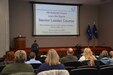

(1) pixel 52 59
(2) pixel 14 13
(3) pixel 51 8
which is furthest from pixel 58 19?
(1) pixel 52 59

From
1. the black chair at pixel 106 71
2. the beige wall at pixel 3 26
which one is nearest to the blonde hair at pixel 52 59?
the black chair at pixel 106 71

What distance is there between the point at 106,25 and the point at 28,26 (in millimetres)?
4687

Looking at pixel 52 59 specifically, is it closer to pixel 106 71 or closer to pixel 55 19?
pixel 106 71

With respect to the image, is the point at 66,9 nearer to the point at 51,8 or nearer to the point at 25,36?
the point at 51,8

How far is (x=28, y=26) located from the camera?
40.4 feet

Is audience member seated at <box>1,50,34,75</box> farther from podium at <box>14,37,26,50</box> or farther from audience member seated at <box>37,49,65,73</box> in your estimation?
podium at <box>14,37,26,50</box>

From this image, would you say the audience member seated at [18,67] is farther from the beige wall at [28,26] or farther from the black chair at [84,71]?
the beige wall at [28,26]

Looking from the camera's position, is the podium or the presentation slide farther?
the presentation slide

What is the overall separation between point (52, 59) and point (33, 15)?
8.62 meters

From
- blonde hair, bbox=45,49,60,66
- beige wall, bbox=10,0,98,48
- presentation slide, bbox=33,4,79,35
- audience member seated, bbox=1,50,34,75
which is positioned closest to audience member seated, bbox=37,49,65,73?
blonde hair, bbox=45,49,60,66

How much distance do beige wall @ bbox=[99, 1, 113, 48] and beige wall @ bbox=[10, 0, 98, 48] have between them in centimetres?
88

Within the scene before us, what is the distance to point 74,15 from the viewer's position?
43.2ft

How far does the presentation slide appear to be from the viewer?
1237cm

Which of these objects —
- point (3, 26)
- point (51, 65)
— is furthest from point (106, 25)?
point (51, 65)
